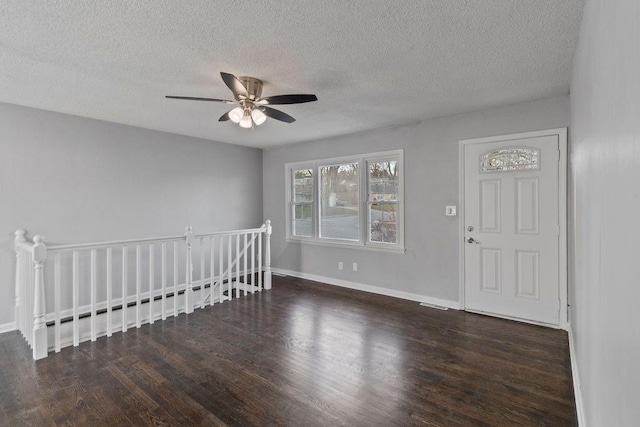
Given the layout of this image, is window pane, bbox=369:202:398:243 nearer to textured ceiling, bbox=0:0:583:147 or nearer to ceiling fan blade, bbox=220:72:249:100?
textured ceiling, bbox=0:0:583:147

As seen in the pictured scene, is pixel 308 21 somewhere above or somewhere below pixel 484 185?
above

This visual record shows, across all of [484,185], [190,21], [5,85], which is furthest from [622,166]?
[5,85]

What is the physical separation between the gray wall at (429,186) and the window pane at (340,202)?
0.90 ft

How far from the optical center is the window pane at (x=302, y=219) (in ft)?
19.4

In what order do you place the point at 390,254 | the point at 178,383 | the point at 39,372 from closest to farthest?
1. the point at 178,383
2. the point at 39,372
3. the point at 390,254

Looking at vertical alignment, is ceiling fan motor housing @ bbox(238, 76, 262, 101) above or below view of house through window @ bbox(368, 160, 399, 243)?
above

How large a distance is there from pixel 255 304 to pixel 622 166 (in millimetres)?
4227

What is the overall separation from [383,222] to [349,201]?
2.36 feet

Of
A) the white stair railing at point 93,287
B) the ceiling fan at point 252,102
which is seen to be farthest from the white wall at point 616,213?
the white stair railing at point 93,287

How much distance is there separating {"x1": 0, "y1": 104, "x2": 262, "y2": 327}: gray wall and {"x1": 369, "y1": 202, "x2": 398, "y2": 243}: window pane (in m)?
2.61

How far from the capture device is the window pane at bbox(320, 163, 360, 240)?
17.4 feet

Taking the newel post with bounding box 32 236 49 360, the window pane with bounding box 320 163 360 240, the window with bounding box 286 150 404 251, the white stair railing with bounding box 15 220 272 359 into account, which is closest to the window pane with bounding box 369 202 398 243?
the window with bounding box 286 150 404 251

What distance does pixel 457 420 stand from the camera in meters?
2.08

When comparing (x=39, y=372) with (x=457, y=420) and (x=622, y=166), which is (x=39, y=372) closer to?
(x=457, y=420)
